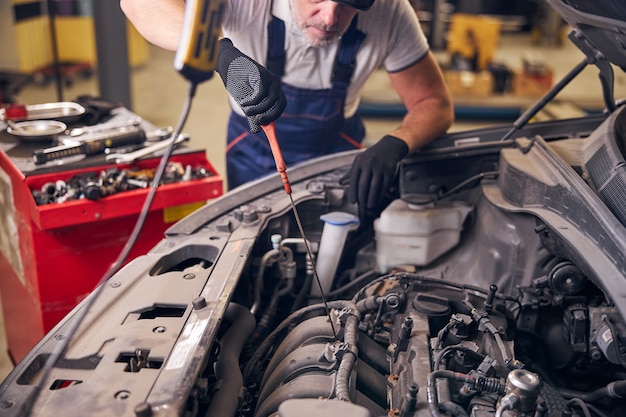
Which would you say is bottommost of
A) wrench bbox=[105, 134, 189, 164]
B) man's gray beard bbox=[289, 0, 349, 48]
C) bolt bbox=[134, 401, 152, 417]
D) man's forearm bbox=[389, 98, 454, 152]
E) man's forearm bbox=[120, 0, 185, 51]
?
wrench bbox=[105, 134, 189, 164]

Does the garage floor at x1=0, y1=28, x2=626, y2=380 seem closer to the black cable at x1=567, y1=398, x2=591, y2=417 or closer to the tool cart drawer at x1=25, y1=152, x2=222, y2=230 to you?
the tool cart drawer at x1=25, y1=152, x2=222, y2=230

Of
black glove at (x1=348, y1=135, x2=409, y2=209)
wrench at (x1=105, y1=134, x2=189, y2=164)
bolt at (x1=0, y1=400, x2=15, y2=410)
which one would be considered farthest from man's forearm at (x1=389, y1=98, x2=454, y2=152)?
bolt at (x1=0, y1=400, x2=15, y2=410)

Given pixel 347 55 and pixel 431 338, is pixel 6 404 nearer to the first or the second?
pixel 431 338

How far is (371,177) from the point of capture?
186 centimetres

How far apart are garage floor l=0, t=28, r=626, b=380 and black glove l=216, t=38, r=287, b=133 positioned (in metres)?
3.37

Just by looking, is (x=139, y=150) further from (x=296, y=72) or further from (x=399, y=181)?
(x=399, y=181)

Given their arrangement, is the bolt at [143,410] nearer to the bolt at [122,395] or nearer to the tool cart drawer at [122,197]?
the bolt at [122,395]

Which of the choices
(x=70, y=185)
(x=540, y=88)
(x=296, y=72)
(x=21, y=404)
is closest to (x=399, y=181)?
(x=296, y=72)

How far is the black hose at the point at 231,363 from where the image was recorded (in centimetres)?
119

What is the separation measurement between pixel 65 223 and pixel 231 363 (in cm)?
100

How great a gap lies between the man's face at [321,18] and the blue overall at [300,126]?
5.7 inches

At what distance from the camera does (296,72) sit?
2.18 m

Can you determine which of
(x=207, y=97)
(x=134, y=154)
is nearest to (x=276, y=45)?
(x=134, y=154)

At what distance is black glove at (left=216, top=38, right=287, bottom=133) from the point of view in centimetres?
133
